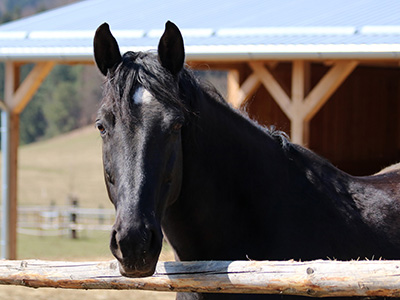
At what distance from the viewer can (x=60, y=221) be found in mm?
28406

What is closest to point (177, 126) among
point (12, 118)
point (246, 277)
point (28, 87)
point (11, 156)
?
point (246, 277)

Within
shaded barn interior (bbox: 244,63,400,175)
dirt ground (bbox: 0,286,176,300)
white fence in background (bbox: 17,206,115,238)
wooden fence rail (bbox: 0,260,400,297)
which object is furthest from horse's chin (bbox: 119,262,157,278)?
white fence in background (bbox: 17,206,115,238)

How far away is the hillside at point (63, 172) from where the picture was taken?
133 ft

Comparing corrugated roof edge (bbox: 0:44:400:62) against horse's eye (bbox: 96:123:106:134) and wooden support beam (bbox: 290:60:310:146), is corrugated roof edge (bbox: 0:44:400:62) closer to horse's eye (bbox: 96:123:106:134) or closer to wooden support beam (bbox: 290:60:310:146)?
wooden support beam (bbox: 290:60:310:146)

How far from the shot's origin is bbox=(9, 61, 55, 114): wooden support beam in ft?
31.6

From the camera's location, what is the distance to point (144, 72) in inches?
119

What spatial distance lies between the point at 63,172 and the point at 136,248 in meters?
48.7

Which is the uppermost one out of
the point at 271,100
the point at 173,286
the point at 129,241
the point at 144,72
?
the point at 144,72

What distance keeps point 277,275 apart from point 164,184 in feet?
2.04

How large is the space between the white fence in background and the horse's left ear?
22.2 m

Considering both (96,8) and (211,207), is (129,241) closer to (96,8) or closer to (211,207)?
(211,207)

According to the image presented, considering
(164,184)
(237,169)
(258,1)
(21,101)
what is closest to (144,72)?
(164,184)

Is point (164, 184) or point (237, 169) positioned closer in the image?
point (164, 184)

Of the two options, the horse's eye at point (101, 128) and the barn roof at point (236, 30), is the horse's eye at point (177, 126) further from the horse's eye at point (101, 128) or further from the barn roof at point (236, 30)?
the barn roof at point (236, 30)
